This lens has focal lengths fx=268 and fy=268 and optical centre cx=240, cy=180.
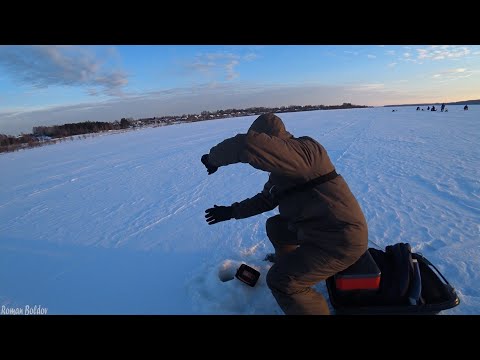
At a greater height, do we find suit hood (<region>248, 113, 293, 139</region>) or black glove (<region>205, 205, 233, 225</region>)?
suit hood (<region>248, 113, 293, 139</region>)

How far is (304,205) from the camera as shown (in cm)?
190

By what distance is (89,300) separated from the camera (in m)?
2.78

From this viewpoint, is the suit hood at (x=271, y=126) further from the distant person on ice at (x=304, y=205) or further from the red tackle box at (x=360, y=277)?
the red tackle box at (x=360, y=277)

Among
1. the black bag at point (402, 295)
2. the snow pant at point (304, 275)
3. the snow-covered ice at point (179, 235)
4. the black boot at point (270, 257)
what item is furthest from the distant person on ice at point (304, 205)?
the black boot at point (270, 257)

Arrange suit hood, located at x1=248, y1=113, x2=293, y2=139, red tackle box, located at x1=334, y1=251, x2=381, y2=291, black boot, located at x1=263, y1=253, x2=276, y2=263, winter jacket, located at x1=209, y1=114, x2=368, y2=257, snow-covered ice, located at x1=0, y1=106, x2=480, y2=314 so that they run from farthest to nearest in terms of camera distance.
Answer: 1. black boot, located at x1=263, y1=253, x2=276, y2=263
2. snow-covered ice, located at x1=0, y1=106, x2=480, y2=314
3. red tackle box, located at x1=334, y1=251, x2=381, y2=291
4. suit hood, located at x1=248, y1=113, x2=293, y2=139
5. winter jacket, located at x1=209, y1=114, x2=368, y2=257

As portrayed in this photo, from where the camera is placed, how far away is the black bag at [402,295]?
192 centimetres

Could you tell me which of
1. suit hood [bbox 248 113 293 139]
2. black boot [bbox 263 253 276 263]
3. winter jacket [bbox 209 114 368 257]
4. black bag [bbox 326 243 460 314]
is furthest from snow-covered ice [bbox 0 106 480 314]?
suit hood [bbox 248 113 293 139]

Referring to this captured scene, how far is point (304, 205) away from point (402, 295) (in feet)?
3.19

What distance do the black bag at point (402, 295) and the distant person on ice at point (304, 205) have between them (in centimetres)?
21

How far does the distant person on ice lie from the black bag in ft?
0.70

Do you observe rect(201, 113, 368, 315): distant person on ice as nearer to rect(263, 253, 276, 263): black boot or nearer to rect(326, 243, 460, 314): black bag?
rect(326, 243, 460, 314): black bag

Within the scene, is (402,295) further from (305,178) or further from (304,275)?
(305,178)

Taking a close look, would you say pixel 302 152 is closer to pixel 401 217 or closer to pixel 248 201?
pixel 248 201

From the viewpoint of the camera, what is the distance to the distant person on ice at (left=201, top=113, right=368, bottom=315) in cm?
168
